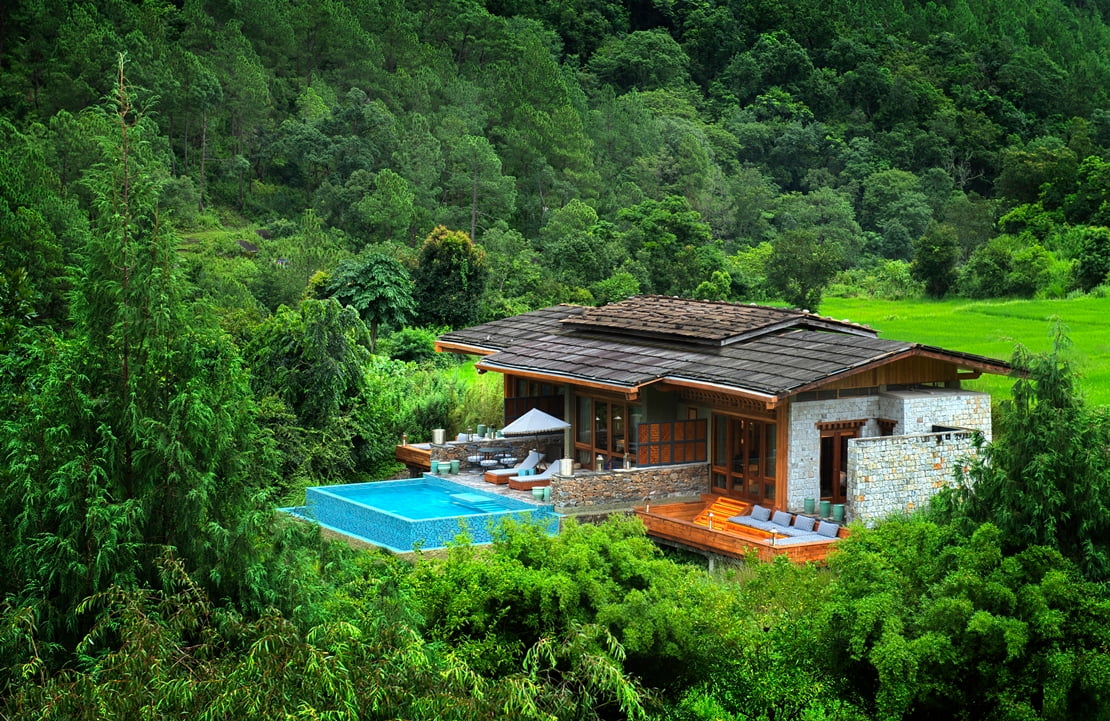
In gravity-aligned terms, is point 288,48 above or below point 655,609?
above

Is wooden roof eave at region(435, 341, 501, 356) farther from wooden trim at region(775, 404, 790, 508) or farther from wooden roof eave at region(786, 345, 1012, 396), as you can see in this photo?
wooden roof eave at region(786, 345, 1012, 396)

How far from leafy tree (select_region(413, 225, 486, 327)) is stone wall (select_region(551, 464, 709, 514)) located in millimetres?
18700

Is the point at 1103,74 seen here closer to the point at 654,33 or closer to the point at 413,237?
the point at 654,33

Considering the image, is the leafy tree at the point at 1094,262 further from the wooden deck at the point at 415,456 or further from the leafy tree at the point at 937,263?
the wooden deck at the point at 415,456

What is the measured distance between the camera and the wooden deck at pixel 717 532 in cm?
1994

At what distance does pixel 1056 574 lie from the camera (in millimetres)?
13328

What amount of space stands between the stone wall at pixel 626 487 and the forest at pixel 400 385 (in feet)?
16.0

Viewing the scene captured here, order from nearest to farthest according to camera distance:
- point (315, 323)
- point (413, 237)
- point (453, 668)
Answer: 1. point (453, 668)
2. point (315, 323)
3. point (413, 237)

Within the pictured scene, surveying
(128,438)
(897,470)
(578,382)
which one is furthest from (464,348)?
(128,438)

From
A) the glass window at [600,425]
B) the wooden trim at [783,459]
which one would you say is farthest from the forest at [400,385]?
the glass window at [600,425]

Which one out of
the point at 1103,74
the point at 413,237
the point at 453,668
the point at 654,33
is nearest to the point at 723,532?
the point at 453,668

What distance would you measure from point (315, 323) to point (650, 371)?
816 cm

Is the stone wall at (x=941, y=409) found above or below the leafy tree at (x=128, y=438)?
below

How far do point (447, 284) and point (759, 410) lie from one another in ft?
68.1
